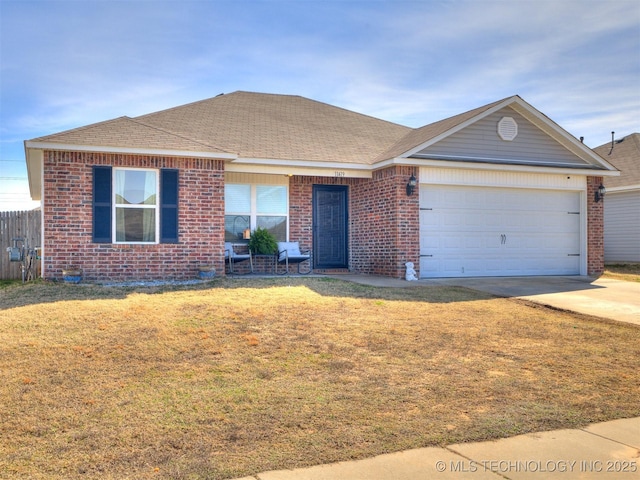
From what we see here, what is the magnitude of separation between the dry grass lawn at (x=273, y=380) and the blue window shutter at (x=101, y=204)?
2736 mm

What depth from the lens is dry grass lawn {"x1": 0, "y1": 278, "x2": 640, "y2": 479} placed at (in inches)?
148

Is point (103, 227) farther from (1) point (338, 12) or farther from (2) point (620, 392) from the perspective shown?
(2) point (620, 392)

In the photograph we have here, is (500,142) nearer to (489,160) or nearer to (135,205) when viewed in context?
(489,160)

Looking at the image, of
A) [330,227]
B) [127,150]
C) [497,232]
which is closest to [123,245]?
[127,150]

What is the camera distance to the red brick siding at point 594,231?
14797 mm

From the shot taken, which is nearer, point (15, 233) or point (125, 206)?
point (125, 206)

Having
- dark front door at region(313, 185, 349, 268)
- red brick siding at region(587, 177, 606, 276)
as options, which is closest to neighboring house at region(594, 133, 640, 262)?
red brick siding at region(587, 177, 606, 276)

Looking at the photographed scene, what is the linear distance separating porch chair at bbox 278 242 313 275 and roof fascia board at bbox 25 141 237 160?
2880mm

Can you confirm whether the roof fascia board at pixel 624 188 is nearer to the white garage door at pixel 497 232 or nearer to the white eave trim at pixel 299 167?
the white garage door at pixel 497 232

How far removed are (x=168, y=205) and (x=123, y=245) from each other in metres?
1.21

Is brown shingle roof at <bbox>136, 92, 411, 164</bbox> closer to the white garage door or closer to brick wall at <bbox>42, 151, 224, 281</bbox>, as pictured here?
brick wall at <bbox>42, 151, 224, 281</bbox>

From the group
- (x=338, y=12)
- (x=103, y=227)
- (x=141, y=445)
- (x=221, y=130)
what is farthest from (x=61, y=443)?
(x=221, y=130)

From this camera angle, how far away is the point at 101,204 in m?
11.4

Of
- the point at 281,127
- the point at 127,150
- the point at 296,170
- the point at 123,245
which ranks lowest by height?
the point at 123,245
